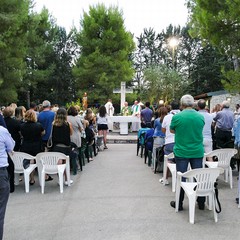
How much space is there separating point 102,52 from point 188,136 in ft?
90.8

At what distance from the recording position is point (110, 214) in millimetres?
5000

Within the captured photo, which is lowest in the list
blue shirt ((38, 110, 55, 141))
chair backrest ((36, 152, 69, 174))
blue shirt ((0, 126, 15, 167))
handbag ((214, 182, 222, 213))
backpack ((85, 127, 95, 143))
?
handbag ((214, 182, 222, 213))

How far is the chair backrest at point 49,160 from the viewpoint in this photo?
6391 mm

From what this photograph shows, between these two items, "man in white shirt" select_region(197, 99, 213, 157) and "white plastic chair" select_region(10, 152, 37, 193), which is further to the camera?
"man in white shirt" select_region(197, 99, 213, 157)

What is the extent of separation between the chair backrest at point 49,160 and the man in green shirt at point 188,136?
8.18 ft

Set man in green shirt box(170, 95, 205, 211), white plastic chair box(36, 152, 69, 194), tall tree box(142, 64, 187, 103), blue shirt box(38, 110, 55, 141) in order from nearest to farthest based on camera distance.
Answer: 1. man in green shirt box(170, 95, 205, 211)
2. white plastic chair box(36, 152, 69, 194)
3. blue shirt box(38, 110, 55, 141)
4. tall tree box(142, 64, 187, 103)

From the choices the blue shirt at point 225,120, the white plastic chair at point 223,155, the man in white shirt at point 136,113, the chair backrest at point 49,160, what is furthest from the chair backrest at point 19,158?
the man in white shirt at point 136,113

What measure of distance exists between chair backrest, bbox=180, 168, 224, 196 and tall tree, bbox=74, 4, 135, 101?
2611 cm

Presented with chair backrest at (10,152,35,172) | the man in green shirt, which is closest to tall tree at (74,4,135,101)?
chair backrest at (10,152,35,172)

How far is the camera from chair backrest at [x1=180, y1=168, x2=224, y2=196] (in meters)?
4.62

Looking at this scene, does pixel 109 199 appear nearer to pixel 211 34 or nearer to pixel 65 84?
pixel 211 34

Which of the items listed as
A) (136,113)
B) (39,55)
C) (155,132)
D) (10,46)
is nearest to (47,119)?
(155,132)

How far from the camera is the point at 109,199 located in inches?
229

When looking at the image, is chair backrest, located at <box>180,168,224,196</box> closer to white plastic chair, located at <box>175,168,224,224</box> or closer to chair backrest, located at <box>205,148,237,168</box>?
white plastic chair, located at <box>175,168,224,224</box>
